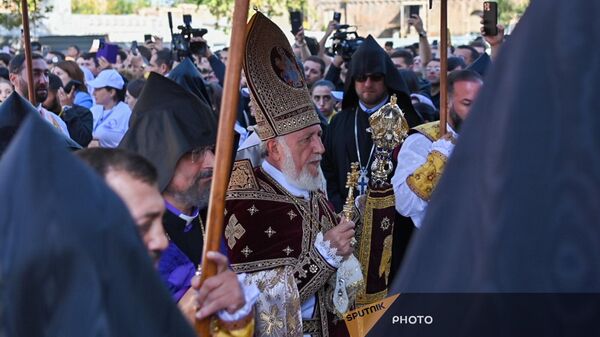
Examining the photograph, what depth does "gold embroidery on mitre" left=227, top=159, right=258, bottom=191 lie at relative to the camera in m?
4.14

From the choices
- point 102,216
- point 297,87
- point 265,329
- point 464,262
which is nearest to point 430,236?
point 464,262

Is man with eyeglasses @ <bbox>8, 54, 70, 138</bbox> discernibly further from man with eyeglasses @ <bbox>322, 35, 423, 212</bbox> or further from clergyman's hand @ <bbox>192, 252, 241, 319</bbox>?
clergyman's hand @ <bbox>192, 252, 241, 319</bbox>

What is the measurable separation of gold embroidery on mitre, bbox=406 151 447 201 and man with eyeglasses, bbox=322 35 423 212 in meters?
1.79

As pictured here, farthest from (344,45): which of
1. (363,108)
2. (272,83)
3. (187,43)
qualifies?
(272,83)

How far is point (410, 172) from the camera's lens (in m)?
5.38

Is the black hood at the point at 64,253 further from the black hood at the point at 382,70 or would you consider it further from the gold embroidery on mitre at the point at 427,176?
the black hood at the point at 382,70

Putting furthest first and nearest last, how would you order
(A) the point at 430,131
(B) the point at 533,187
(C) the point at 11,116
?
(A) the point at 430,131 < (C) the point at 11,116 < (B) the point at 533,187

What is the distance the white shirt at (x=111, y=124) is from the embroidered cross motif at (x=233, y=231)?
193 inches

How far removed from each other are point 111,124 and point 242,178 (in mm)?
5557

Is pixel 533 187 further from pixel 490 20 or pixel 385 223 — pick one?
pixel 490 20

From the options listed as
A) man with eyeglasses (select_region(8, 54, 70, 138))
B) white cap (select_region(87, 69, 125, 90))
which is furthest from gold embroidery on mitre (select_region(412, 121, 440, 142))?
white cap (select_region(87, 69, 125, 90))

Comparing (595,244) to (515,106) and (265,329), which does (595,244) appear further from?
(265,329)

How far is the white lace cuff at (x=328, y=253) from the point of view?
410 cm

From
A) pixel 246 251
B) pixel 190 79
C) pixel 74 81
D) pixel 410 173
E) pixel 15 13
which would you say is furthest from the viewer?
pixel 15 13
